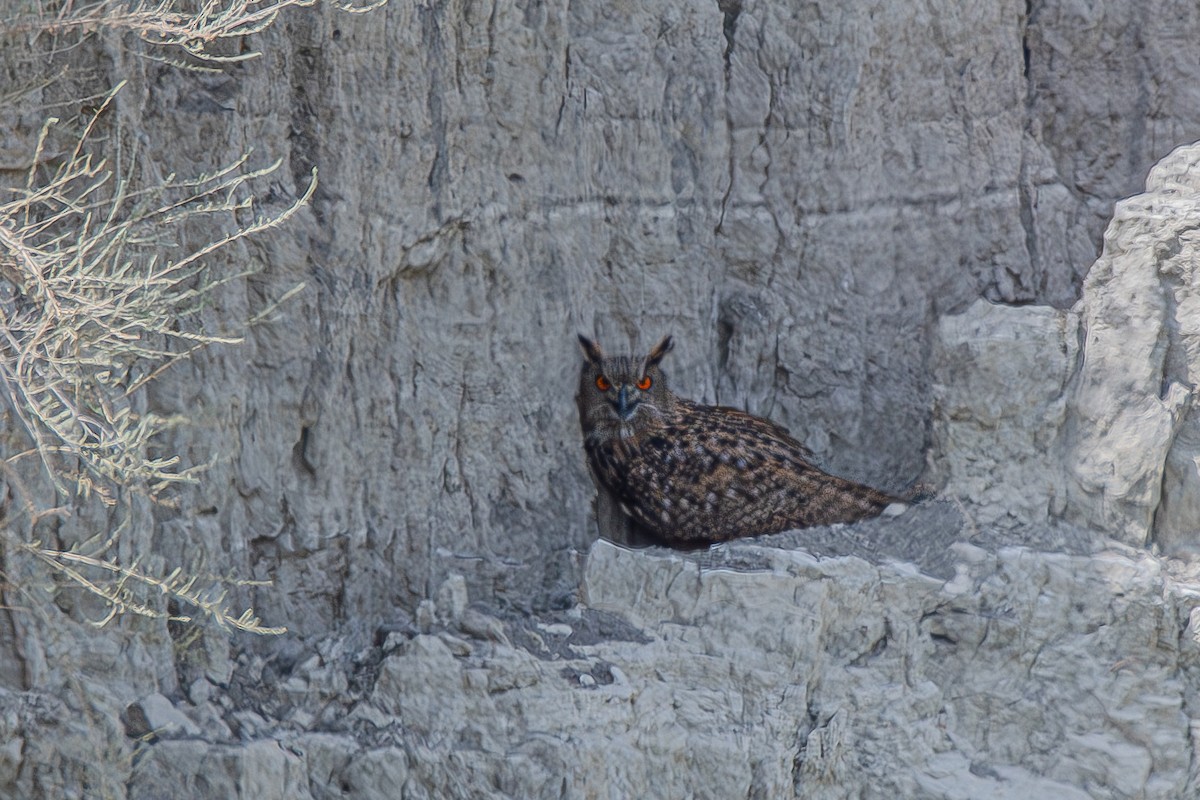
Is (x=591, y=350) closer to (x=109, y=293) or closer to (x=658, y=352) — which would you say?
(x=658, y=352)

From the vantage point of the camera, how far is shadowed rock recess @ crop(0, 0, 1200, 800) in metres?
4.30

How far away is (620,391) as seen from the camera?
5.18 meters

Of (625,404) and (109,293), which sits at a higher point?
(109,293)

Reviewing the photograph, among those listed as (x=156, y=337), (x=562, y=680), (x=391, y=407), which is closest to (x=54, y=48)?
(x=156, y=337)

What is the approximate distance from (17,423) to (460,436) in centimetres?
152

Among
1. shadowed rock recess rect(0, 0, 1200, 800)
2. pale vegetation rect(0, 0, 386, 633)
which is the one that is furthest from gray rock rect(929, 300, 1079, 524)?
pale vegetation rect(0, 0, 386, 633)

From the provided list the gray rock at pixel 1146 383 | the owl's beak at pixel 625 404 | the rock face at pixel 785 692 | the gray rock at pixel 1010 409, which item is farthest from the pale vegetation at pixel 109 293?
the gray rock at pixel 1146 383

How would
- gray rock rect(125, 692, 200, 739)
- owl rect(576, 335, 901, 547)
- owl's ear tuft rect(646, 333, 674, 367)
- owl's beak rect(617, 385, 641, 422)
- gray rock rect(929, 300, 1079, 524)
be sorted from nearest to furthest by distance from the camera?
gray rock rect(125, 692, 200, 739), gray rock rect(929, 300, 1079, 524), owl rect(576, 335, 901, 547), owl's beak rect(617, 385, 641, 422), owl's ear tuft rect(646, 333, 674, 367)

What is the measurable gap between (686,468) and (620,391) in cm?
39

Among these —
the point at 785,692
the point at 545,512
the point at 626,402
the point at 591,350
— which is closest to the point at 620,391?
the point at 626,402

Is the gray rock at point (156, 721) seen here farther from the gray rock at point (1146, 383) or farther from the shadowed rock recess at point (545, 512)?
the gray rock at point (1146, 383)

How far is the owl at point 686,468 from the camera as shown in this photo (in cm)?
498

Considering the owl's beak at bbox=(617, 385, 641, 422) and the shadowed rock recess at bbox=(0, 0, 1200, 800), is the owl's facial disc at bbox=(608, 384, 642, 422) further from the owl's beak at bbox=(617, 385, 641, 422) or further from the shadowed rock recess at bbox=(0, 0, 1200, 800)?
the shadowed rock recess at bbox=(0, 0, 1200, 800)

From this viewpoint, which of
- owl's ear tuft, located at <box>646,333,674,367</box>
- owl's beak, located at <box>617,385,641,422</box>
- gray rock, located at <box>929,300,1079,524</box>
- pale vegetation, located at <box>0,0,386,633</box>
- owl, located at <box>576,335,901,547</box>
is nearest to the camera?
pale vegetation, located at <box>0,0,386,633</box>
